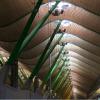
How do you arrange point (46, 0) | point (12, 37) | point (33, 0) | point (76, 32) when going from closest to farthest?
1. point (33, 0)
2. point (46, 0)
3. point (12, 37)
4. point (76, 32)

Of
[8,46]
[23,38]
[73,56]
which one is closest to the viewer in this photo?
[23,38]

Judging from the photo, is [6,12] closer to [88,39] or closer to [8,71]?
[8,71]

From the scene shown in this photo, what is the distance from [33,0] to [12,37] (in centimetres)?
651

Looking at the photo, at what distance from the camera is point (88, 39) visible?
94.2 feet

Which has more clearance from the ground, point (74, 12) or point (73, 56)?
point (73, 56)

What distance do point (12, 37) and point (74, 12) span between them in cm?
501

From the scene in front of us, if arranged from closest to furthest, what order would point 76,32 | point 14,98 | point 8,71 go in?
1. point 14,98
2. point 8,71
3. point 76,32

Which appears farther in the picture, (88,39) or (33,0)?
(88,39)

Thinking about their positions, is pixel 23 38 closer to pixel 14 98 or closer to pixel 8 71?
pixel 8 71

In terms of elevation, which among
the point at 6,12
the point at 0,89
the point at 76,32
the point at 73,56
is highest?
the point at 73,56

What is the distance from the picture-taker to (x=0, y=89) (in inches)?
342

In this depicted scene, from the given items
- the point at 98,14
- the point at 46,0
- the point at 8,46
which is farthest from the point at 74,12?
the point at 8,46

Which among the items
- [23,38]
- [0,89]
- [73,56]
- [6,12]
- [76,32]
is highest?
[73,56]

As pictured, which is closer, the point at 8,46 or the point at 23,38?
the point at 23,38
